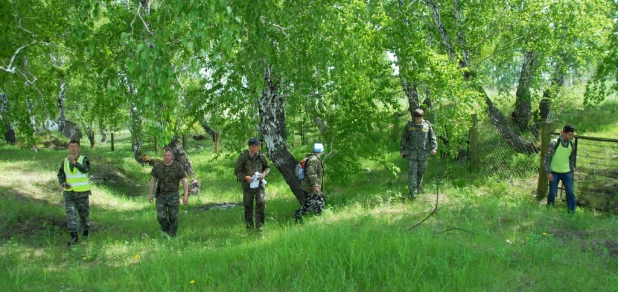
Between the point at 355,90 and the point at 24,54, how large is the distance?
23.1ft

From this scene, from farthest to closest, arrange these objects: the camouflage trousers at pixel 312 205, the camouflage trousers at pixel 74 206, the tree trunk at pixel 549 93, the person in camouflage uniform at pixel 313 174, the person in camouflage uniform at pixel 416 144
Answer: the tree trunk at pixel 549 93 → the person in camouflage uniform at pixel 416 144 → the camouflage trousers at pixel 312 205 → the person in camouflage uniform at pixel 313 174 → the camouflage trousers at pixel 74 206

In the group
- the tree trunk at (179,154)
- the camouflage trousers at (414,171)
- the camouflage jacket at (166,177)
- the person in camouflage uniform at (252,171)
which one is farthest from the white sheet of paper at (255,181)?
the tree trunk at (179,154)

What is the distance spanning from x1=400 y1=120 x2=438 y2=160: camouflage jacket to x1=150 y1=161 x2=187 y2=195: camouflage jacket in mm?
4521

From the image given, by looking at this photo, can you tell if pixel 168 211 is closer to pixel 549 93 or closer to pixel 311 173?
pixel 311 173

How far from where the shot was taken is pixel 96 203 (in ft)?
39.8

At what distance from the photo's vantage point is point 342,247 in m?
5.57

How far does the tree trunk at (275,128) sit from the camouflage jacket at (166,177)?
95.2 inches

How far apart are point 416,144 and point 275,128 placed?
3030 mm

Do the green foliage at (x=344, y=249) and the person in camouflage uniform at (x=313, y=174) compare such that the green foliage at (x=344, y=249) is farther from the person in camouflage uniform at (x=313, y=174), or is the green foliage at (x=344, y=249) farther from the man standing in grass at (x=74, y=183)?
the person in camouflage uniform at (x=313, y=174)

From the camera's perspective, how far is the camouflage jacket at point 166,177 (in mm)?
7952

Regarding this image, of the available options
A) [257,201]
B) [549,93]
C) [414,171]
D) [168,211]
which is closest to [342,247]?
[257,201]

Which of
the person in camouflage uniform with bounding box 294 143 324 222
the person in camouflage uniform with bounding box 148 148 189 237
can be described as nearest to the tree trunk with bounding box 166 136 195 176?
the person in camouflage uniform with bounding box 148 148 189 237

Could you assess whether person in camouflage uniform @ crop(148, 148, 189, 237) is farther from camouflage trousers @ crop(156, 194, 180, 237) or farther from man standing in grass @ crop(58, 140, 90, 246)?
man standing in grass @ crop(58, 140, 90, 246)

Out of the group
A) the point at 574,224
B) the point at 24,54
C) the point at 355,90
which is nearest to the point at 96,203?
the point at 24,54
